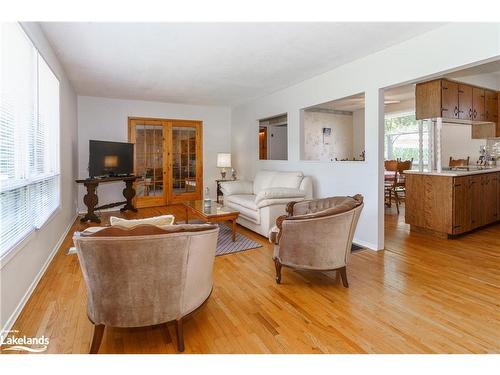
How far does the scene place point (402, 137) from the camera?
7938 millimetres

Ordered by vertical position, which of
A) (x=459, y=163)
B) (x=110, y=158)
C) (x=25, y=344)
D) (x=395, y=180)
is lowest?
(x=25, y=344)

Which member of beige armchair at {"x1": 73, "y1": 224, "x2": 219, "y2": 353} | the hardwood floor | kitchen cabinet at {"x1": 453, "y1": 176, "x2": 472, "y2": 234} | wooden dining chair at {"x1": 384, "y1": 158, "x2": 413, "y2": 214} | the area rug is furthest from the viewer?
wooden dining chair at {"x1": 384, "y1": 158, "x2": 413, "y2": 214}

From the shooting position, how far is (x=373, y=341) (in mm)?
1900

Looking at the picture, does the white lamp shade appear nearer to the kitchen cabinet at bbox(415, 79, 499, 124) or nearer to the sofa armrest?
the sofa armrest

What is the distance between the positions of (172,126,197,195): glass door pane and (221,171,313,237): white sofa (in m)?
2.12

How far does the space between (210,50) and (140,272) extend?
9.37ft

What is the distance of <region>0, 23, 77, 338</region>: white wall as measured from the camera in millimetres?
2092

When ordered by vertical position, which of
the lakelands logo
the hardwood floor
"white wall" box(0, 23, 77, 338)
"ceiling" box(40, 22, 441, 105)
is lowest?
the lakelands logo

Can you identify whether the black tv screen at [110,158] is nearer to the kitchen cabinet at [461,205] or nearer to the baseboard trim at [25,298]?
the baseboard trim at [25,298]

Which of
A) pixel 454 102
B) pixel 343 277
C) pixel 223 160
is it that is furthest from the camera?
pixel 223 160

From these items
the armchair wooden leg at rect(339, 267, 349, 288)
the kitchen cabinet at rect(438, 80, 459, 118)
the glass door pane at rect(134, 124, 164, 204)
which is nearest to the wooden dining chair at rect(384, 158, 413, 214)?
the kitchen cabinet at rect(438, 80, 459, 118)

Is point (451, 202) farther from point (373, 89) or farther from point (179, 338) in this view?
point (179, 338)

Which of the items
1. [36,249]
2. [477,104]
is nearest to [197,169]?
[36,249]

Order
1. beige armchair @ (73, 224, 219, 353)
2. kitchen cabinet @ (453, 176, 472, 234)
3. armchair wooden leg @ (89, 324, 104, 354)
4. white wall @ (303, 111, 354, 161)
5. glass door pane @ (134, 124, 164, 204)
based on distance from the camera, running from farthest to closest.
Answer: white wall @ (303, 111, 354, 161), glass door pane @ (134, 124, 164, 204), kitchen cabinet @ (453, 176, 472, 234), armchair wooden leg @ (89, 324, 104, 354), beige armchair @ (73, 224, 219, 353)
